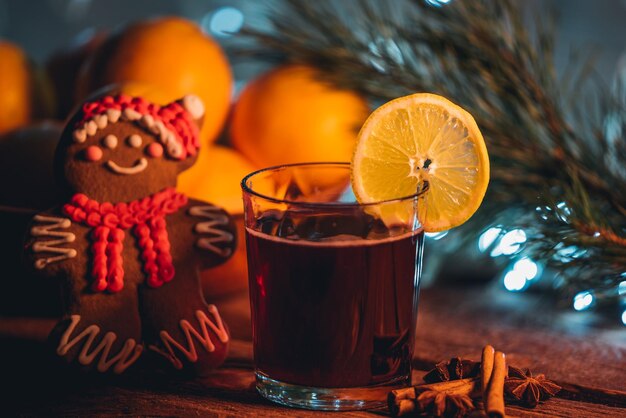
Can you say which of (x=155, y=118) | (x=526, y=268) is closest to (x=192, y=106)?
(x=155, y=118)

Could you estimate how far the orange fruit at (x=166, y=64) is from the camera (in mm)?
933

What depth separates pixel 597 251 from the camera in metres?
0.78

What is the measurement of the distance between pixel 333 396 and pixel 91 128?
0.34m

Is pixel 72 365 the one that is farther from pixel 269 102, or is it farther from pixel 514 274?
pixel 514 274

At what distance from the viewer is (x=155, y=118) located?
2.27 ft

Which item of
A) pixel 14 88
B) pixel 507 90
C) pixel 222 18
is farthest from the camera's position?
pixel 222 18

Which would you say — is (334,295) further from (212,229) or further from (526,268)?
(526,268)

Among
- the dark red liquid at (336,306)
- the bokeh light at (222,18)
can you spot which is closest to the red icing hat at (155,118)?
the dark red liquid at (336,306)

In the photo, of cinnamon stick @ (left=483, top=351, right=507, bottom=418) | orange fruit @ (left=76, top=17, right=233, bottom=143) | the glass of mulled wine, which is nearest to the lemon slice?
the glass of mulled wine

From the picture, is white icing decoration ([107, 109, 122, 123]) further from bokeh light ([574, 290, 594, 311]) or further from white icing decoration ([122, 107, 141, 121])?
bokeh light ([574, 290, 594, 311])

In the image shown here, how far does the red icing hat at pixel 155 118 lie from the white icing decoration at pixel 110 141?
1 cm

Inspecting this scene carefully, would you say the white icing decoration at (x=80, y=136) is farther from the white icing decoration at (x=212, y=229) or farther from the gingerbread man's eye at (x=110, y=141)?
the white icing decoration at (x=212, y=229)

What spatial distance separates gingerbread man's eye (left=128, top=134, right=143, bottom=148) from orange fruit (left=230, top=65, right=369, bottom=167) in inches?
11.0

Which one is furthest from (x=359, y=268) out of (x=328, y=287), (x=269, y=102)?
(x=269, y=102)
